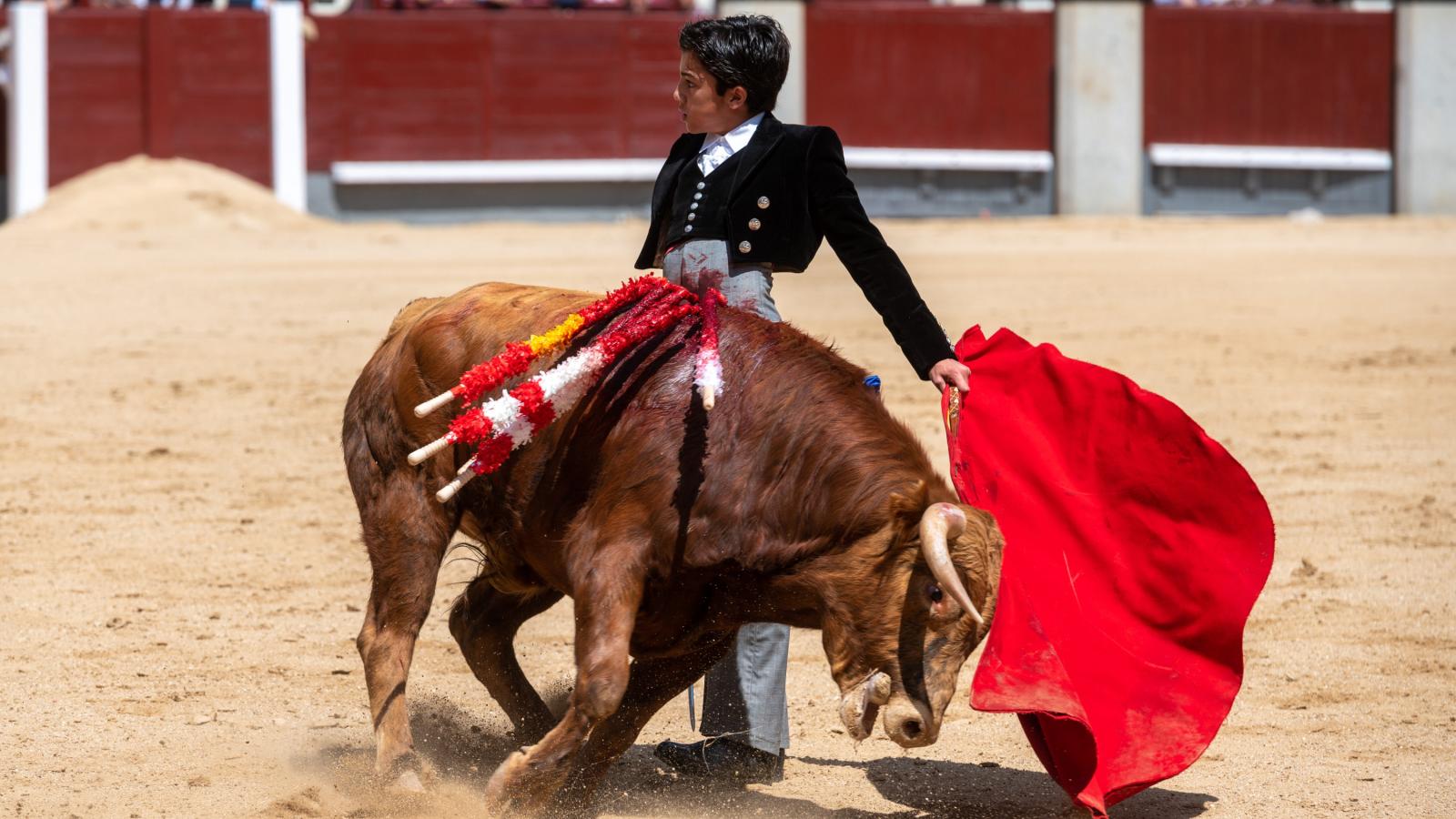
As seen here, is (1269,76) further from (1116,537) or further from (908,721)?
(908,721)

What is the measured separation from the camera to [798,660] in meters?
3.98

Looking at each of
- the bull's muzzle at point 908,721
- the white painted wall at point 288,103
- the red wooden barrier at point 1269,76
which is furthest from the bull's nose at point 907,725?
the red wooden barrier at point 1269,76

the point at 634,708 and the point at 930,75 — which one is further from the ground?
the point at 930,75

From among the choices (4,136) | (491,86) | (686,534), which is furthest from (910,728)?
(4,136)

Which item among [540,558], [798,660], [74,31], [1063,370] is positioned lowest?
[798,660]

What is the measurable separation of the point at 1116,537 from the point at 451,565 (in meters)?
2.19

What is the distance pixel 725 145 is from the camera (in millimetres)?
2848

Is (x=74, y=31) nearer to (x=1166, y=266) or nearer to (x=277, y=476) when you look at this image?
(x=1166, y=266)

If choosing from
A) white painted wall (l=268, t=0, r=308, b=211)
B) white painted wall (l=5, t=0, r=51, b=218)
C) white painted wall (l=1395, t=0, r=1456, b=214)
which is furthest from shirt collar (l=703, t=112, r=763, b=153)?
white painted wall (l=1395, t=0, r=1456, b=214)

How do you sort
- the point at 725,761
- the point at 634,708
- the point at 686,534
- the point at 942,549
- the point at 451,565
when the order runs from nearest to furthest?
the point at 942,549
the point at 686,534
the point at 634,708
the point at 725,761
the point at 451,565

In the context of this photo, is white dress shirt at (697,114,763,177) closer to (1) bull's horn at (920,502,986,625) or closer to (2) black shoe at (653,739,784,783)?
(1) bull's horn at (920,502,986,625)

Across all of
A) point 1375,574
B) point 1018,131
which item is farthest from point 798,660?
point 1018,131

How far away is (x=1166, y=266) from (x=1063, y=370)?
7.91 meters

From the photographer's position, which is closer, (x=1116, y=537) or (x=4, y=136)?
(x=1116, y=537)
